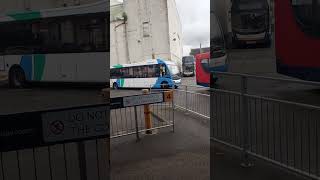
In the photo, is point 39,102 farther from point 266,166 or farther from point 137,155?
point 266,166

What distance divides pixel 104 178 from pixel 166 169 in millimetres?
805

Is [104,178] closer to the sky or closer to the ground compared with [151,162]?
closer to the sky

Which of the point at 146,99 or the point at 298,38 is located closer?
the point at 298,38

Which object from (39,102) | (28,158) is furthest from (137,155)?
(39,102)

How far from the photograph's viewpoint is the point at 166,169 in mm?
2281

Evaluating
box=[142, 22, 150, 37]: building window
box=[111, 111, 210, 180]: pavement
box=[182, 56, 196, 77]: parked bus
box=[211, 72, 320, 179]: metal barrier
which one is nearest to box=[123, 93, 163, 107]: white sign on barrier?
box=[111, 111, 210, 180]: pavement

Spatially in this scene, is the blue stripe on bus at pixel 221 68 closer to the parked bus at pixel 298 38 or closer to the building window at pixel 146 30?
the parked bus at pixel 298 38

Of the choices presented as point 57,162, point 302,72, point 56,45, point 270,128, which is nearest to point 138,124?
point 270,128

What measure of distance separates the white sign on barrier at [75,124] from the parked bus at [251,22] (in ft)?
1.94

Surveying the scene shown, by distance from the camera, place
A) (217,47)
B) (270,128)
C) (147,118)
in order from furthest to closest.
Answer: (147,118)
(270,128)
(217,47)

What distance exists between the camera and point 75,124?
1.38 meters

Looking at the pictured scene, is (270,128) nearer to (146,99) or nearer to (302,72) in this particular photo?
(302,72)

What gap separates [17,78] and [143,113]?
8.87 ft

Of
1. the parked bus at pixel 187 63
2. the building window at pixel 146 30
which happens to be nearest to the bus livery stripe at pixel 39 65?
the building window at pixel 146 30
